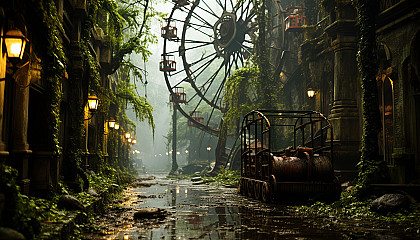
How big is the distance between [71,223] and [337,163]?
13.6 metres

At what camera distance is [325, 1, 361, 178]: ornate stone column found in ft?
62.0

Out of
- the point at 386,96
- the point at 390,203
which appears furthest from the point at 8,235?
the point at 386,96

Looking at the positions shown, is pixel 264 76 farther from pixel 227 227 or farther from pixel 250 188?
pixel 227 227

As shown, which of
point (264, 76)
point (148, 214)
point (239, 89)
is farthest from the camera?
point (239, 89)

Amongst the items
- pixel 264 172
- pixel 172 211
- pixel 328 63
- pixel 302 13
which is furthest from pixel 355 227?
pixel 302 13

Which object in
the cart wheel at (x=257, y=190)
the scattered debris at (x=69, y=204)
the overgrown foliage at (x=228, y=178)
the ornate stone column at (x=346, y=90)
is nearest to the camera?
the scattered debris at (x=69, y=204)

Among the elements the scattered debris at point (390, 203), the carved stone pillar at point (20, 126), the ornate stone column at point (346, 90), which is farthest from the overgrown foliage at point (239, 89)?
the carved stone pillar at point (20, 126)

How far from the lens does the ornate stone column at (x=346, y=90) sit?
18.9 m

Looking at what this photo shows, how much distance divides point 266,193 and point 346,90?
745 centimetres

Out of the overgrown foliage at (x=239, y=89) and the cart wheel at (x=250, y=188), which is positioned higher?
the overgrown foliage at (x=239, y=89)

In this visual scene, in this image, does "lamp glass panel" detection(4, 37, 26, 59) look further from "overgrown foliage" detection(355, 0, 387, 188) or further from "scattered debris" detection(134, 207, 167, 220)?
"overgrown foliage" detection(355, 0, 387, 188)

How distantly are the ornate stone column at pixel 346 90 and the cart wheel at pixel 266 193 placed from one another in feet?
16.7

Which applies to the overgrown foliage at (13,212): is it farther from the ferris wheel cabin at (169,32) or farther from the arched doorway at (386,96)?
the ferris wheel cabin at (169,32)

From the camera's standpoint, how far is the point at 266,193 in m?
14.7
